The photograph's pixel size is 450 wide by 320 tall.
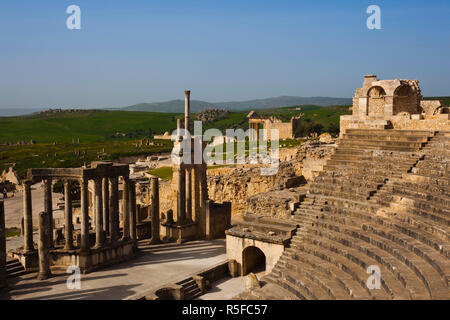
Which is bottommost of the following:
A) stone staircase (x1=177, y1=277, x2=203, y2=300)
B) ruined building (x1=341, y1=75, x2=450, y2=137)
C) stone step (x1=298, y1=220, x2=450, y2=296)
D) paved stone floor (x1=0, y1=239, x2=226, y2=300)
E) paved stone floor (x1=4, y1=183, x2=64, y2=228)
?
paved stone floor (x1=4, y1=183, x2=64, y2=228)

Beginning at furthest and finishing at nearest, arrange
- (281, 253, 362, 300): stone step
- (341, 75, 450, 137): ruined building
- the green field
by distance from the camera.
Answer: the green field → (341, 75, 450, 137): ruined building → (281, 253, 362, 300): stone step

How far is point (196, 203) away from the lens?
24641mm

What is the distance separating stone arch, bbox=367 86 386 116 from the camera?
26.8 metres

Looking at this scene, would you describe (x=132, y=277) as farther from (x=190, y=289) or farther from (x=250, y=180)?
(x=250, y=180)

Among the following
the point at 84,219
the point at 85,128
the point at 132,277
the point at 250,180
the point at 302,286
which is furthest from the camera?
the point at 85,128

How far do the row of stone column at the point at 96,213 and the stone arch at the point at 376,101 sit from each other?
14.9 metres

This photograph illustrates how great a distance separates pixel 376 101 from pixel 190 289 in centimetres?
1642

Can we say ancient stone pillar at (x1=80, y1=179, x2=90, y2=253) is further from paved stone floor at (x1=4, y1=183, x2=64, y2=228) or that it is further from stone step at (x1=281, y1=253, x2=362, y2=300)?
paved stone floor at (x1=4, y1=183, x2=64, y2=228)

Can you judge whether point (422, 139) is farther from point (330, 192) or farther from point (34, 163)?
point (34, 163)

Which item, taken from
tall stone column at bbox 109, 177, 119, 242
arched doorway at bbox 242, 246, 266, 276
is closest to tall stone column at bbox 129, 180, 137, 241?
tall stone column at bbox 109, 177, 119, 242

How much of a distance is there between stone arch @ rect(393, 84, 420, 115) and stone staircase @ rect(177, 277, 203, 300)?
1603 cm

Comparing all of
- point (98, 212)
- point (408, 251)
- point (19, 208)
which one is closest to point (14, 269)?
point (98, 212)

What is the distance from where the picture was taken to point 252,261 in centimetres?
2039
